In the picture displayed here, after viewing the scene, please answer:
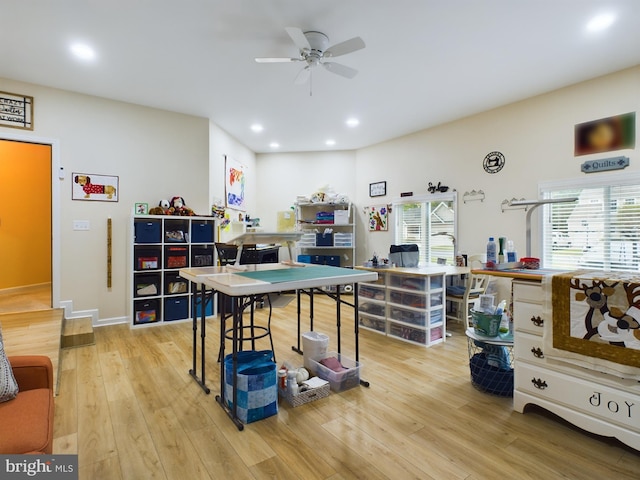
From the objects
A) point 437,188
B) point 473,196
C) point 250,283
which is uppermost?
point 437,188

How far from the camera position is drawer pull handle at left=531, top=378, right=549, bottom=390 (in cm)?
192

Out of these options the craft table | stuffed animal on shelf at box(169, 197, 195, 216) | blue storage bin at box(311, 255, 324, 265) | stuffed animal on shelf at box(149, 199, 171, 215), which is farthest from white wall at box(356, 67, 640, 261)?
stuffed animal on shelf at box(149, 199, 171, 215)

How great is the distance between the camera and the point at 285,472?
1.58 meters

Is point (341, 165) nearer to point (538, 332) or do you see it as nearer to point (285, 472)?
point (538, 332)

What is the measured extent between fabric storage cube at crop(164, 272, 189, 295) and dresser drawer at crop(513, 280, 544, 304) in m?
3.81

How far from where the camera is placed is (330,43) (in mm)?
2912

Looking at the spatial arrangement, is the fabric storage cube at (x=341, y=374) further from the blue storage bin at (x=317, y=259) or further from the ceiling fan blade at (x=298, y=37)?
the blue storage bin at (x=317, y=259)

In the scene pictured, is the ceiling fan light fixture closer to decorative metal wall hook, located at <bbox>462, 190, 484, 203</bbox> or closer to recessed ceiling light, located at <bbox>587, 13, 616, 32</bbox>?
recessed ceiling light, located at <bbox>587, 13, 616, 32</bbox>

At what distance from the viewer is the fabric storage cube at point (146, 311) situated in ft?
13.2

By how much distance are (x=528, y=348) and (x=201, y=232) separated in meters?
3.84

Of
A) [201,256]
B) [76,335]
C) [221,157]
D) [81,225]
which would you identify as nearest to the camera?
[76,335]

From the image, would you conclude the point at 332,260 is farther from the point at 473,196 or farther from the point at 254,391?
the point at 254,391

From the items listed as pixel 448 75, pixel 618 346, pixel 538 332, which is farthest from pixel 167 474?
pixel 448 75

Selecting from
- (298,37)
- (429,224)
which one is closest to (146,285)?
(298,37)
